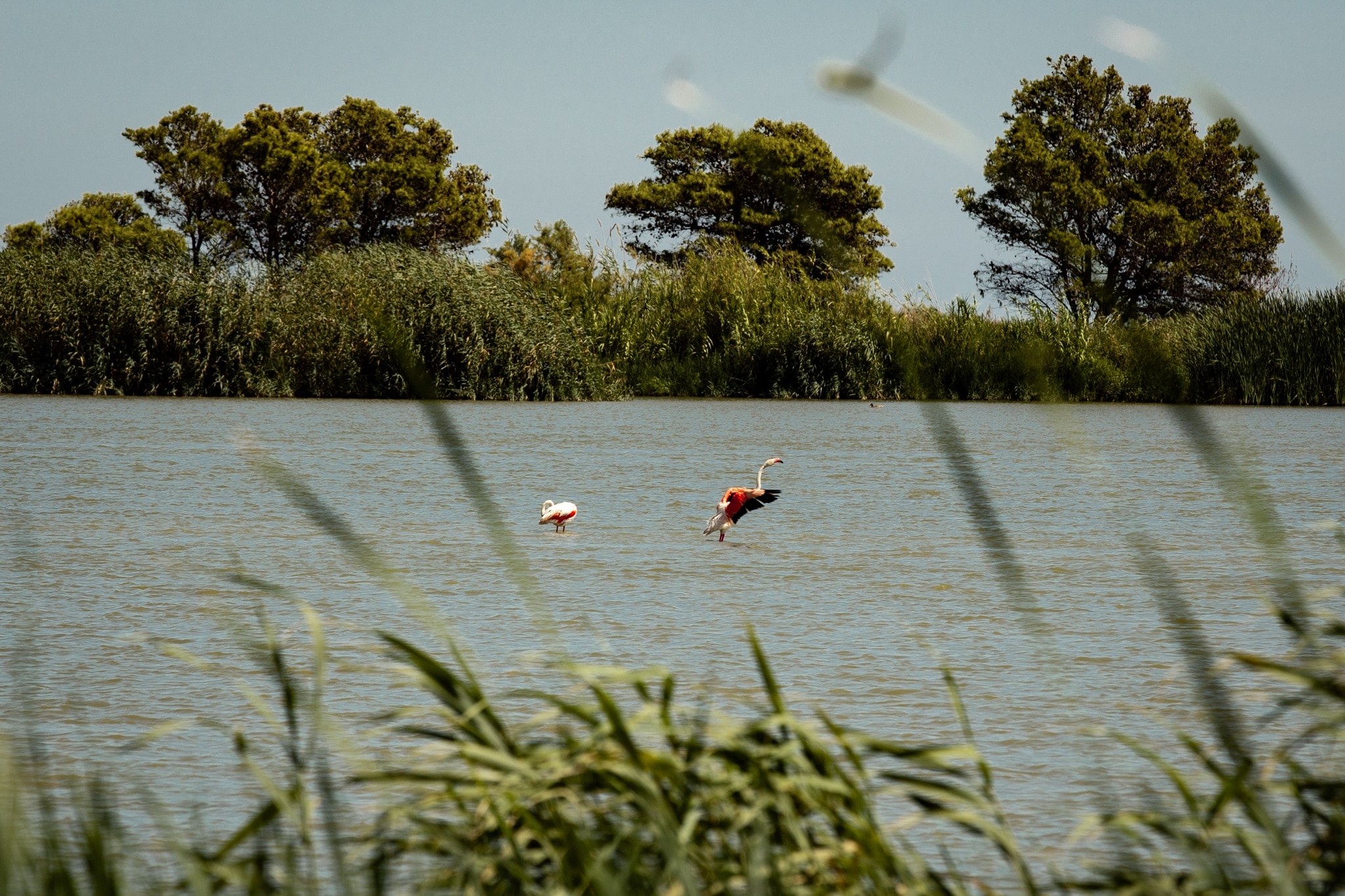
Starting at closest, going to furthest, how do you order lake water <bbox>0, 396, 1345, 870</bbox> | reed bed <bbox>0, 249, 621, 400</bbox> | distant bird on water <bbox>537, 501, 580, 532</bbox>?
lake water <bbox>0, 396, 1345, 870</bbox> → distant bird on water <bbox>537, 501, 580, 532</bbox> → reed bed <bbox>0, 249, 621, 400</bbox>

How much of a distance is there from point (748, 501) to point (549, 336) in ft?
41.5

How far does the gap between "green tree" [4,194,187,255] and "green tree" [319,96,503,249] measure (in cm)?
554

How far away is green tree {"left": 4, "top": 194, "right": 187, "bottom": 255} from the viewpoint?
46.2m

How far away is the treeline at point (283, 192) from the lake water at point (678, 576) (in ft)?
110

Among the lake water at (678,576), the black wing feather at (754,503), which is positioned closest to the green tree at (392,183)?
the lake water at (678,576)

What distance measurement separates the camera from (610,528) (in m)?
7.50

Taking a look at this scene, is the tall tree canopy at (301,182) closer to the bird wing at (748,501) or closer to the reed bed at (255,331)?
the reed bed at (255,331)

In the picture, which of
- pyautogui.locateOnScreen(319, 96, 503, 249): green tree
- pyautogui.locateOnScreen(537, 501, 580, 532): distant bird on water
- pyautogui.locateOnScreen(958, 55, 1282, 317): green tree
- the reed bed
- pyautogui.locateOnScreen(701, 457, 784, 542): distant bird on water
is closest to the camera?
pyautogui.locateOnScreen(701, 457, 784, 542): distant bird on water

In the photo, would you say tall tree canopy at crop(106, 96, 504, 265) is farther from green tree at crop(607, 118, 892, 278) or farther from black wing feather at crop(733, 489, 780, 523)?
black wing feather at crop(733, 489, 780, 523)

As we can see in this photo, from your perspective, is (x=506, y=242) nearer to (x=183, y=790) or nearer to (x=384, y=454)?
(x=384, y=454)

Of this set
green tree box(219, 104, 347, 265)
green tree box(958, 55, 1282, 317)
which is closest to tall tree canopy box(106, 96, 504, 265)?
green tree box(219, 104, 347, 265)

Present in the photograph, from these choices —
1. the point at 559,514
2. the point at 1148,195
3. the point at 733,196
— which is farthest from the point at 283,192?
the point at 559,514

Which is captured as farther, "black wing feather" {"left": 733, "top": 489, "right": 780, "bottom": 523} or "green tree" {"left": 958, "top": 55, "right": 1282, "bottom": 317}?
"green tree" {"left": 958, "top": 55, "right": 1282, "bottom": 317}

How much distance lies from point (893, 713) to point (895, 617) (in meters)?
1.48
